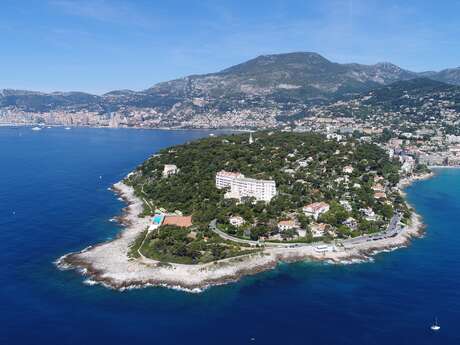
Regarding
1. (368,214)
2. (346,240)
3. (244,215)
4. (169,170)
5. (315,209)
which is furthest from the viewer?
(169,170)

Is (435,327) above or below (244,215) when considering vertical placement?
below

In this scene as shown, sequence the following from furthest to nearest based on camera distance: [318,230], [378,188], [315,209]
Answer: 1. [378,188]
2. [315,209]
3. [318,230]

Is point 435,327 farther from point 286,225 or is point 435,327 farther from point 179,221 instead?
point 179,221

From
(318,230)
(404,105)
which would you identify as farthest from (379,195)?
(404,105)

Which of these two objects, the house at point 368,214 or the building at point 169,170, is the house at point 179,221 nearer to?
the building at point 169,170

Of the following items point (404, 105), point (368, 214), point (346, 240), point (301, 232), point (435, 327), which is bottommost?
point (435, 327)

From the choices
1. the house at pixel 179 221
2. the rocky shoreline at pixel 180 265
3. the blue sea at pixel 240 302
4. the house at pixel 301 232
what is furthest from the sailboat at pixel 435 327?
the house at pixel 179 221

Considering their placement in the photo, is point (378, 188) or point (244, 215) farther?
point (378, 188)
